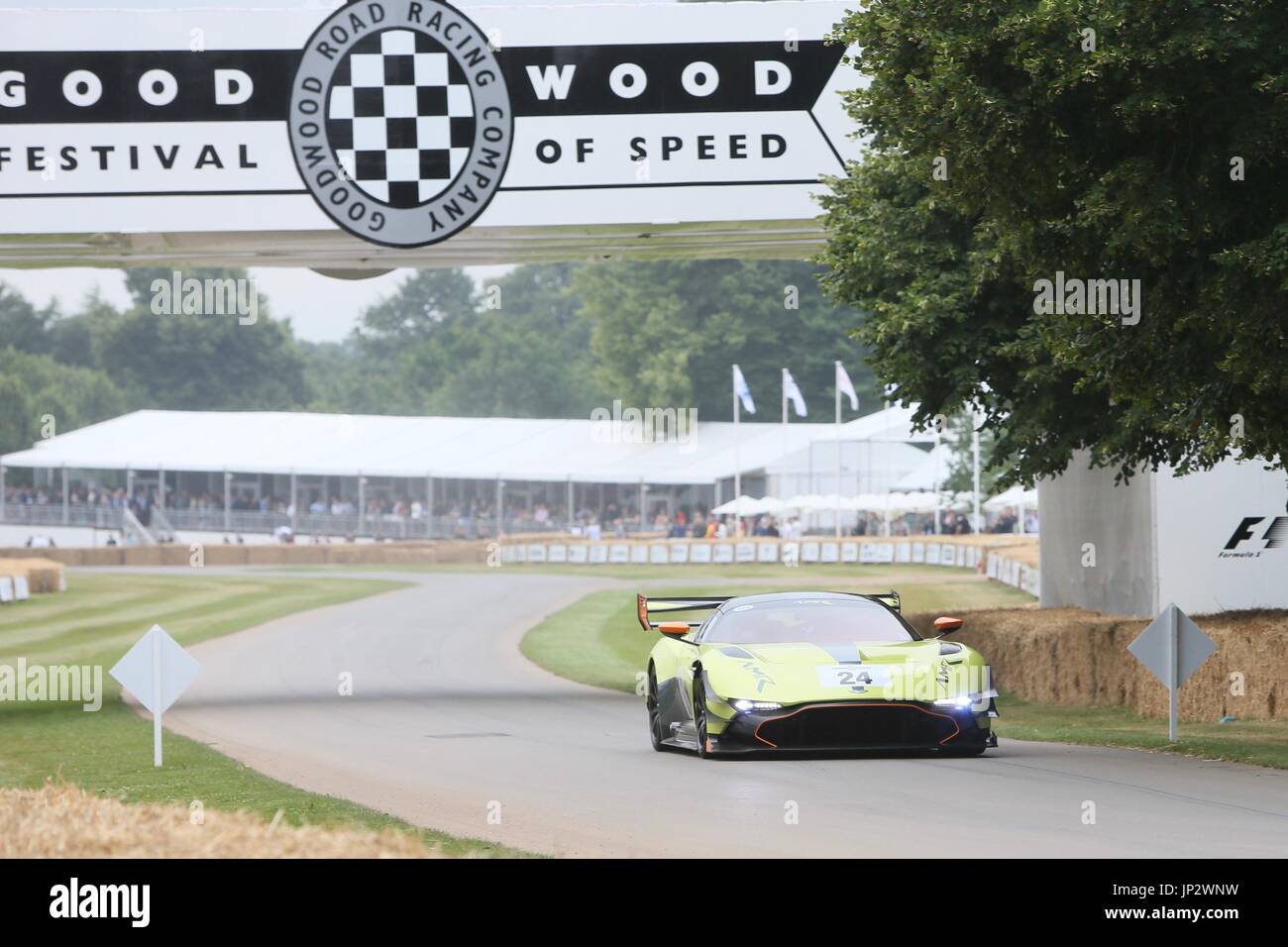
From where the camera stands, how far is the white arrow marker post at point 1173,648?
1529 centimetres

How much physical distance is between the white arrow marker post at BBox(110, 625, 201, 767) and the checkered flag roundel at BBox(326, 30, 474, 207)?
6530 mm

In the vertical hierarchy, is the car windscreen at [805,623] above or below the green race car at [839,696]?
above

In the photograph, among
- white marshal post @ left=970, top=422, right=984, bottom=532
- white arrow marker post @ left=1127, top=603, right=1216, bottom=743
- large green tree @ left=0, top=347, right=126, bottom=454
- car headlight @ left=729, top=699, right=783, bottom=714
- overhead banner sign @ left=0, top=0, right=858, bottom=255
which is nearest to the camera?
car headlight @ left=729, top=699, right=783, bottom=714

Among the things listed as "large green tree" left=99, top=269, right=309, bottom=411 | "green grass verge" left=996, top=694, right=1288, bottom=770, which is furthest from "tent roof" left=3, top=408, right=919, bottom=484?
"green grass verge" left=996, top=694, right=1288, bottom=770

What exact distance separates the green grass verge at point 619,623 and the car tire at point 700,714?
12.7m

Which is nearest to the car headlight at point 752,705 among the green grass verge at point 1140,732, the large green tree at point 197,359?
the green grass verge at point 1140,732

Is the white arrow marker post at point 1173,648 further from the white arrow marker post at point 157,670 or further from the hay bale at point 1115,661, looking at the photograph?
the white arrow marker post at point 157,670

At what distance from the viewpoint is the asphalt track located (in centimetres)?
942

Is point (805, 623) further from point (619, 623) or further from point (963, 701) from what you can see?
point (619, 623)

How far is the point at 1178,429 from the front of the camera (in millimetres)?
14984

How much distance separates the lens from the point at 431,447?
3214 inches

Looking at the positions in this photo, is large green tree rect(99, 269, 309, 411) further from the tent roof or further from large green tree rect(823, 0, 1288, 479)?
large green tree rect(823, 0, 1288, 479)

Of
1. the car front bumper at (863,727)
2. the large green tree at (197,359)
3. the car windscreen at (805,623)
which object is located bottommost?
the car front bumper at (863,727)

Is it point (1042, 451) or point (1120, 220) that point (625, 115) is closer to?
point (1042, 451)
